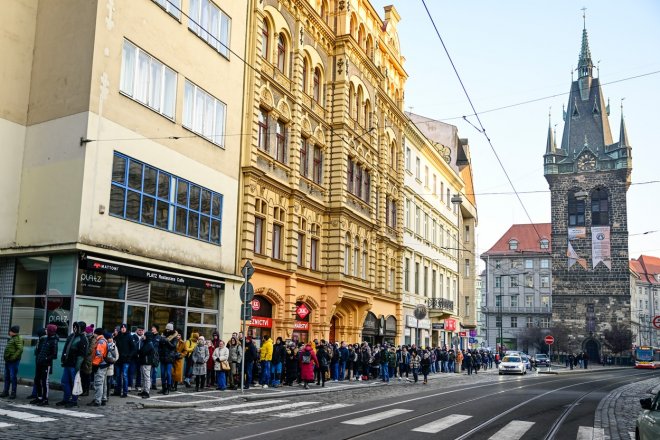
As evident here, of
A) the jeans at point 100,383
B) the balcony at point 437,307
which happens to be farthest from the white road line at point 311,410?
the balcony at point 437,307

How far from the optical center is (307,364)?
2428cm

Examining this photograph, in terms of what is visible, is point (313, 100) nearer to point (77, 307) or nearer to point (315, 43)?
point (315, 43)

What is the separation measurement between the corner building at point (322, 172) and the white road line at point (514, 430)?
1340 cm

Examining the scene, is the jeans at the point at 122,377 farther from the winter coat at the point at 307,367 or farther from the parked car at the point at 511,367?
the parked car at the point at 511,367

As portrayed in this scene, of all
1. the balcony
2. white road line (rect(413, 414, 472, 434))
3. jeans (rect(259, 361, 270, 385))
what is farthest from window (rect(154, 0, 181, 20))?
the balcony

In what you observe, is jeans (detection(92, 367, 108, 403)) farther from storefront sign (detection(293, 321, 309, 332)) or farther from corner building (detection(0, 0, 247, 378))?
storefront sign (detection(293, 321, 309, 332))

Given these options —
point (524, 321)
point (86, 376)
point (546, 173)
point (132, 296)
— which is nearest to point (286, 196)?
point (132, 296)

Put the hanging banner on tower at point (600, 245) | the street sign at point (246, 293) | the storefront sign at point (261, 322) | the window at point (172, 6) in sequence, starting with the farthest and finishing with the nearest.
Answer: the hanging banner on tower at point (600, 245) → the storefront sign at point (261, 322) → the window at point (172, 6) → the street sign at point (246, 293)

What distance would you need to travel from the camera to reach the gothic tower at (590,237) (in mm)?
96688

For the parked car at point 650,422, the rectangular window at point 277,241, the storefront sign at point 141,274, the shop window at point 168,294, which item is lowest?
the parked car at point 650,422

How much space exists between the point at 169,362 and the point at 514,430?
9.15 m

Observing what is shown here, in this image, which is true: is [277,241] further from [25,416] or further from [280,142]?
[25,416]

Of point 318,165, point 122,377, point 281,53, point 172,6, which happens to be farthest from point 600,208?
point 122,377

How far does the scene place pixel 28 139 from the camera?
2089 centimetres
